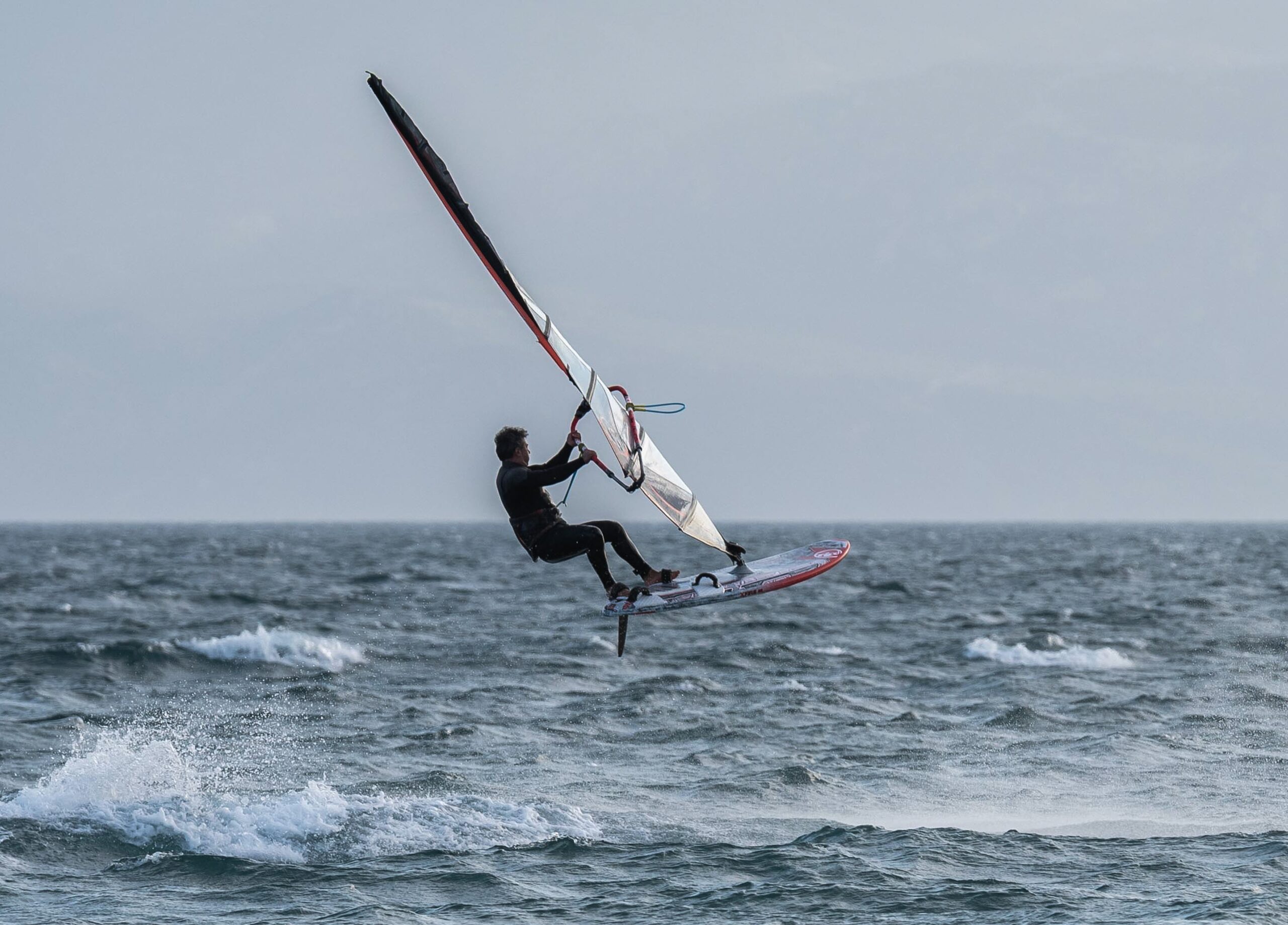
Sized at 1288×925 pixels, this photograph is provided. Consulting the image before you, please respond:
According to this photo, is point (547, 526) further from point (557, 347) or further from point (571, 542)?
point (557, 347)

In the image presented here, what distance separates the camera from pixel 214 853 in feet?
51.6

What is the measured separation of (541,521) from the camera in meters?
13.6

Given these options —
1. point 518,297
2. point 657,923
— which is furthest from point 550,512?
point 657,923

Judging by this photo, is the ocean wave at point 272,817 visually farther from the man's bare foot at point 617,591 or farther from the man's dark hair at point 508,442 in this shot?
the man's dark hair at point 508,442

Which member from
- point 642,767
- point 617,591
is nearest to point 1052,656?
point 642,767

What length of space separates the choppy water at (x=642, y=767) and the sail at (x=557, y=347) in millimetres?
4229

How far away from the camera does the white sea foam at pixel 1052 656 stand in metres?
31.1

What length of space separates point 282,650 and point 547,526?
68.4 feet

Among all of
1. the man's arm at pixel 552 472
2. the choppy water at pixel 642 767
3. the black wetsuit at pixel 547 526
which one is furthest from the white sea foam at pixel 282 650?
the man's arm at pixel 552 472

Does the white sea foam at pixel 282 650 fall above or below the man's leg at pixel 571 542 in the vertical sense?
below

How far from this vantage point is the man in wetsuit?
1334cm

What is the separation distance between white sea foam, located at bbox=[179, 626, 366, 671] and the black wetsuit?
17863mm

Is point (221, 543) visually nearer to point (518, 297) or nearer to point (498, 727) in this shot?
point (498, 727)

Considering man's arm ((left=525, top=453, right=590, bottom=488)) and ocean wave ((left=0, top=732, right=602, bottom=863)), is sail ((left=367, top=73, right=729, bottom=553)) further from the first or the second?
ocean wave ((left=0, top=732, right=602, bottom=863))
